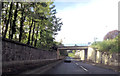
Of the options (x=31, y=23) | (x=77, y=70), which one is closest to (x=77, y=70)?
(x=77, y=70)

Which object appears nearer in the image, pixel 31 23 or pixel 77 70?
pixel 77 70

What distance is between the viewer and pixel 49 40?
3931 centimetres

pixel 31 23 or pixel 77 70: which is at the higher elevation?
pixel 31 23

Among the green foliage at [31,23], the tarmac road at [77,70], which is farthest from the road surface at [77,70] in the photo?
the green foliage at [31,23]

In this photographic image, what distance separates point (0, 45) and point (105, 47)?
26881 millimetres

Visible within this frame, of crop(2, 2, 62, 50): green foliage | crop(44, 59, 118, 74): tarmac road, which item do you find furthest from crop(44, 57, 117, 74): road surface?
crop(2, 2, 62, 50): green foliage

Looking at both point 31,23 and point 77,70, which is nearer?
point 77,70

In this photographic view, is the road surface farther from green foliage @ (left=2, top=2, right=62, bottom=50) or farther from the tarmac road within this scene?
green foliage @ (left=2, top=2, right=62, bottom=50)

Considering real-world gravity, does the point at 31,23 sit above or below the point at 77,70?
above

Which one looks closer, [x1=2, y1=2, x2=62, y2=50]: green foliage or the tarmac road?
the tarmac road

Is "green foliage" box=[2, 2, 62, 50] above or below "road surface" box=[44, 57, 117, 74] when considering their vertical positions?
above

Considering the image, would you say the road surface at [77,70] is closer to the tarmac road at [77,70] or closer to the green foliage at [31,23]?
the tarmac road at [77,70]

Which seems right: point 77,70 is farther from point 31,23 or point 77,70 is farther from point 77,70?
point 31,23

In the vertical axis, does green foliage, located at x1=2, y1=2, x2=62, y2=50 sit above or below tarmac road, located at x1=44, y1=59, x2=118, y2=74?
above
